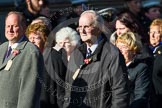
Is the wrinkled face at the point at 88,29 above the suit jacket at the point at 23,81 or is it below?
above

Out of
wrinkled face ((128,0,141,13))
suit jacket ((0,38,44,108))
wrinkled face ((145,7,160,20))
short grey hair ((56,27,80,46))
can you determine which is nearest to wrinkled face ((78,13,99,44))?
suit jacket ((0,38,44,108))

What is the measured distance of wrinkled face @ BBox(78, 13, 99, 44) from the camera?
7.77 metres

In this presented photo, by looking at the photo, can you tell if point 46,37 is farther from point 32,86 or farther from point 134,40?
point 32,86

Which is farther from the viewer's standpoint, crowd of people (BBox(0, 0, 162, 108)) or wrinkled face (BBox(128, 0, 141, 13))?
wrinkled face (BBox(128, 0, 141, 13))

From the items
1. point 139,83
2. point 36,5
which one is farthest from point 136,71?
point 36,5

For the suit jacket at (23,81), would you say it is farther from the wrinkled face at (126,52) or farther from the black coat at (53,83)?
the wrinkled face at (126,52)

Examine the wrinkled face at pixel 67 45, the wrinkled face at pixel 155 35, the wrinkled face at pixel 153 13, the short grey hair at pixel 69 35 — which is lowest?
the wrinkled face at pixel 153 13

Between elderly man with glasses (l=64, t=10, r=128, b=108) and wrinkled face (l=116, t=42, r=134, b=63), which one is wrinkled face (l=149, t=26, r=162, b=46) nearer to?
wrinkled face (l=116, t=42, r=134, b=63)

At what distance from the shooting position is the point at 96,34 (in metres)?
7.83

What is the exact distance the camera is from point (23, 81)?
287 inches

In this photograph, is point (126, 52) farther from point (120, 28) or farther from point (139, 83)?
point (120, 28)

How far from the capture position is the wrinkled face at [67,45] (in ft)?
29.2

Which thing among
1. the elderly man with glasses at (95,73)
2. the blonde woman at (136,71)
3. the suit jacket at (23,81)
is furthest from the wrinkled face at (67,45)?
the suit jacket at (23,81)

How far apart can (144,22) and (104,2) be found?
207 centimetres
